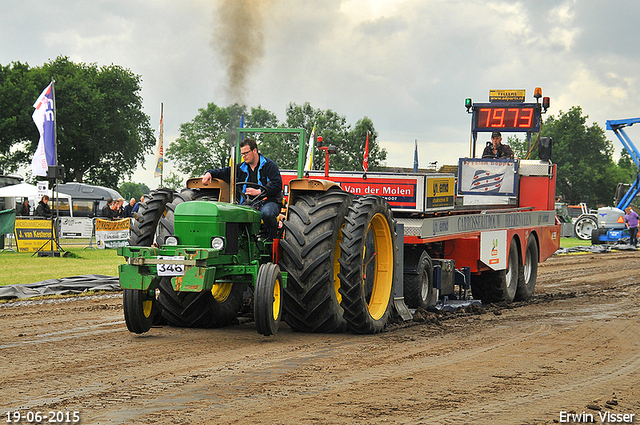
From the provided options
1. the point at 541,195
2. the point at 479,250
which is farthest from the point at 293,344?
the point at 541,195

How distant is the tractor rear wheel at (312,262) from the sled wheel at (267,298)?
12.8 inches

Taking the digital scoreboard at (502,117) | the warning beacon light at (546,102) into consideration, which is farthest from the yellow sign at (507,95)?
the warning beacon light at (546,102)

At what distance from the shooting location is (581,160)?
261ft

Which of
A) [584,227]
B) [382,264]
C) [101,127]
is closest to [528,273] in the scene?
[382,264]

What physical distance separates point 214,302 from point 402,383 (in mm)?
2982

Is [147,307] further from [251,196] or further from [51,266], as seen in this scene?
[51,266]

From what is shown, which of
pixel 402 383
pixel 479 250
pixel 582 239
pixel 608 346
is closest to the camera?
pixel 402 383

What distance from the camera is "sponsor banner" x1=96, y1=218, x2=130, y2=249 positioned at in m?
23.5

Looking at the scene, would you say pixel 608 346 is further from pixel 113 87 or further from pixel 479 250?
pixel 113 87

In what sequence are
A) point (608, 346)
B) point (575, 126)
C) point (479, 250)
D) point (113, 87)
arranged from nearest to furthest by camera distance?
point (608, 346), point (479, 250), point (113, 87), point (575, 126)

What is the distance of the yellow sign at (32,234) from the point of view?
65.6 feet

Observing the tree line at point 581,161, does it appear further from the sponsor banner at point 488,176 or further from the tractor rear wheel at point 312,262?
the tractor rear wheel at point 312,262

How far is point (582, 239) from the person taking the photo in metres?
35.1

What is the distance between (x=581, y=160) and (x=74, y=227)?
62.8 meters
